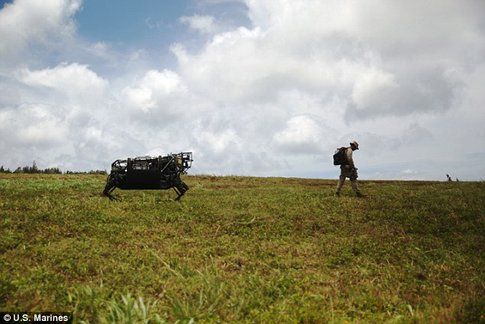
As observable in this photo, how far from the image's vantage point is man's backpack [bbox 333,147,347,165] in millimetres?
23094

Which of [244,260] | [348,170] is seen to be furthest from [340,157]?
[244,260]

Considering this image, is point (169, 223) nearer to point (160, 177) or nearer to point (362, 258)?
point (160, 177)

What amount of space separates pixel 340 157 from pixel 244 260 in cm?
1347

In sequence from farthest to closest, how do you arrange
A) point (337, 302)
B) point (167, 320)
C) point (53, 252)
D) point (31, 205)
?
point (31, 205) < point (53, 252) < point (337, 302) < point (167, 320)

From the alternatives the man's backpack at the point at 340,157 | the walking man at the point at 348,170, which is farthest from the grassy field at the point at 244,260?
the man's backpack at the point at 340,157

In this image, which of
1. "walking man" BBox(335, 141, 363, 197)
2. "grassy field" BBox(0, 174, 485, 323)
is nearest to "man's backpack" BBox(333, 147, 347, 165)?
"walking man" BBox(335, 141, 363, 197)

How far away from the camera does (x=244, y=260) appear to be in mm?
11453

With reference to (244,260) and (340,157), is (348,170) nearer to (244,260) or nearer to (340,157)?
(340,157)

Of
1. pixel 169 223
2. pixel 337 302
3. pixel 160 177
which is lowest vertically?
pixel 337 302

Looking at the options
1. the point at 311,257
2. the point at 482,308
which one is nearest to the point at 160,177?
the point at 311,257

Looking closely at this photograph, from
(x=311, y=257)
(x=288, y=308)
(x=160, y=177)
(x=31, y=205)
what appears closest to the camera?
(x=288, y=308)

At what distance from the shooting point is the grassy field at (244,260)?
25.7 feet

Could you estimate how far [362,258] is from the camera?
1217 centimetres

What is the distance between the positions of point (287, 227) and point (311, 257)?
11.7 feet
